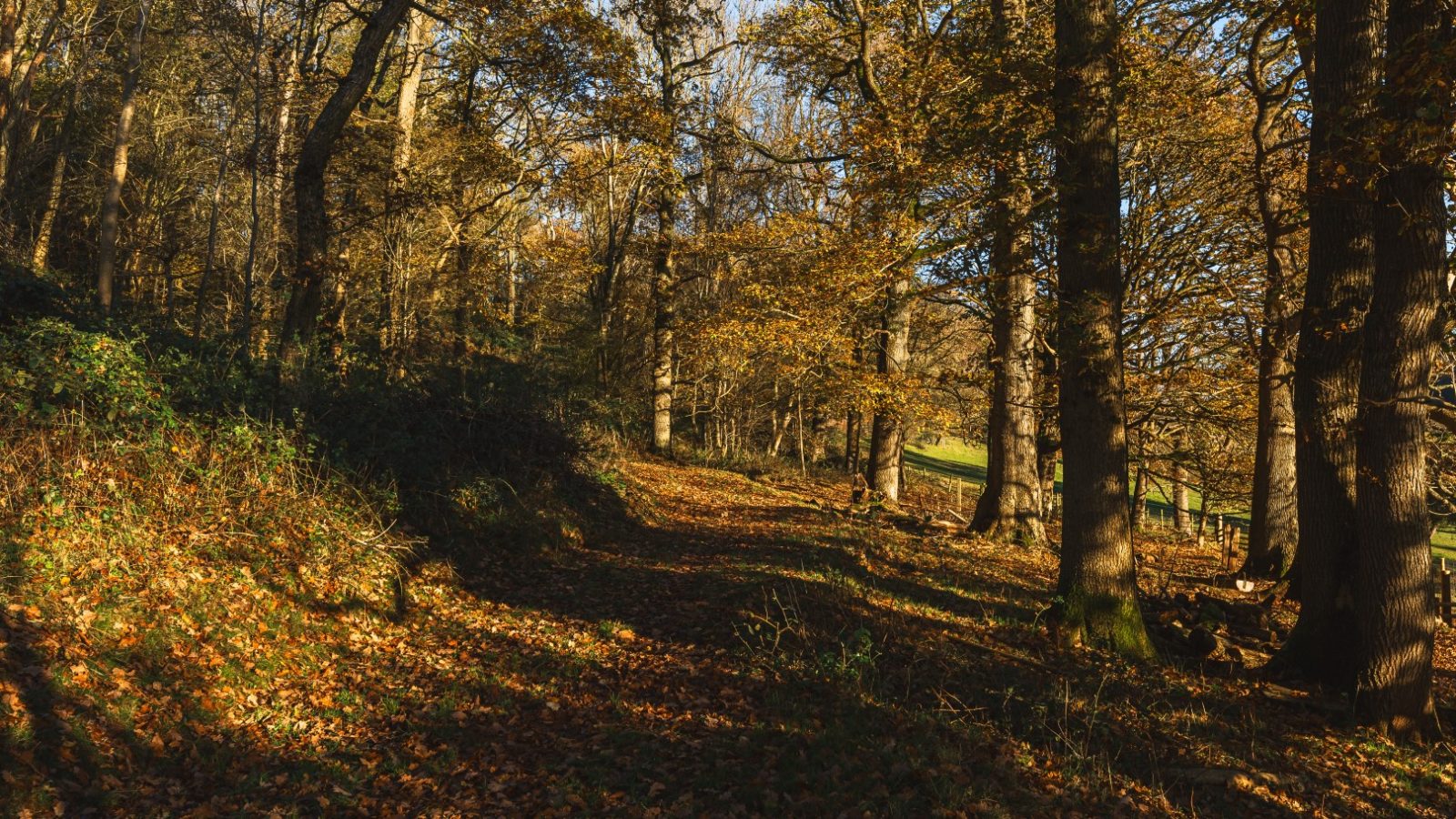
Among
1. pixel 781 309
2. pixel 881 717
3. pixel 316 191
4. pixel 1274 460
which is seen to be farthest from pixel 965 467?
pixel 881 717

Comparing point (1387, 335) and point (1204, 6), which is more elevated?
point (1204, 6)

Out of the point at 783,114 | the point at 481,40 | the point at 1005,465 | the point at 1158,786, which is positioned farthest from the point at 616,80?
the point at 1158,786

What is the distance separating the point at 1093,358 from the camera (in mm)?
8594

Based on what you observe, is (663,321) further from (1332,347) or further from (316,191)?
(1332,347)

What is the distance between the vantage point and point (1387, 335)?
7008mm

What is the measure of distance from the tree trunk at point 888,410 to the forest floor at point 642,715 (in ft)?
29.2

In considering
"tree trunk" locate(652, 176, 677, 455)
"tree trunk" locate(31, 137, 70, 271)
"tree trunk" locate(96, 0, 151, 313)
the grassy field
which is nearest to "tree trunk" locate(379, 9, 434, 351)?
"tree trunk" locate(96, 0, 151, 313)

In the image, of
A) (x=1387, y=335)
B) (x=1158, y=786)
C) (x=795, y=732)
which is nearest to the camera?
(x=1158, y=786)

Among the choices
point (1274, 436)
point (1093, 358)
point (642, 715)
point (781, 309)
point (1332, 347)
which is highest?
point (781, 309)

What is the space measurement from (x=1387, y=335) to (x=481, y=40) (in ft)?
47.9

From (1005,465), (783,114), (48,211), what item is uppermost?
(783,114)

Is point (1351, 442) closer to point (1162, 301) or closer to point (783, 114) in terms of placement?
point (1162, 301)

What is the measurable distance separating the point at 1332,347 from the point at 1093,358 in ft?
7.15

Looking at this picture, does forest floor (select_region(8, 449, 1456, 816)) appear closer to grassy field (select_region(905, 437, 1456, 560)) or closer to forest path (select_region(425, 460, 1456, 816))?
forest path (select_region(425, 460, 1456, 816))
